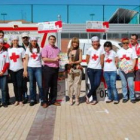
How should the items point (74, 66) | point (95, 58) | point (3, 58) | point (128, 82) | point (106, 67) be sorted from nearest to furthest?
point (3, 58), point (74, 66), point (95, 58), point (106, 67), point (128, 82)

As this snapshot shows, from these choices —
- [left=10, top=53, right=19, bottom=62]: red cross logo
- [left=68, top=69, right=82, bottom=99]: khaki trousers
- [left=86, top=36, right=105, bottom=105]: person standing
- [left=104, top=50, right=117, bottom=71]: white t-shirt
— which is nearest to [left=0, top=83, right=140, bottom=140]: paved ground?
[left=68, top=69, right=82, bottom=99]: khaki trousers

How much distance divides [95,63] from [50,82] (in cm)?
132

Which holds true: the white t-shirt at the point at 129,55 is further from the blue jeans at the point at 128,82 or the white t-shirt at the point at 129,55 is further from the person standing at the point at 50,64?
the person standing at the point at 50,64

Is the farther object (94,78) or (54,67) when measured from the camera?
(94,78)

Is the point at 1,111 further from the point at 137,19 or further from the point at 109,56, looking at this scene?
the point at 137,19

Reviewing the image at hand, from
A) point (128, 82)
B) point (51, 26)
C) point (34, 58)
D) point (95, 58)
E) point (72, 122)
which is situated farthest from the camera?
point (51, 26)

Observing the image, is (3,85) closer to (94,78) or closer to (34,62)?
(34,62)

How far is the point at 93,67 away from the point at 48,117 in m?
2.12

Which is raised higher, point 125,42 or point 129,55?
point 125,42

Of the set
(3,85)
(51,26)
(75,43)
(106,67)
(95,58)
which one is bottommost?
(3,85)

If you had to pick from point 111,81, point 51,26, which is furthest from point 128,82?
point 51,26

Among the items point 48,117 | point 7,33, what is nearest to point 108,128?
point 48,117

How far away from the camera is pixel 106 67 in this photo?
8.98 meters

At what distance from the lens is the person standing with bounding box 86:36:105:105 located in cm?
874
